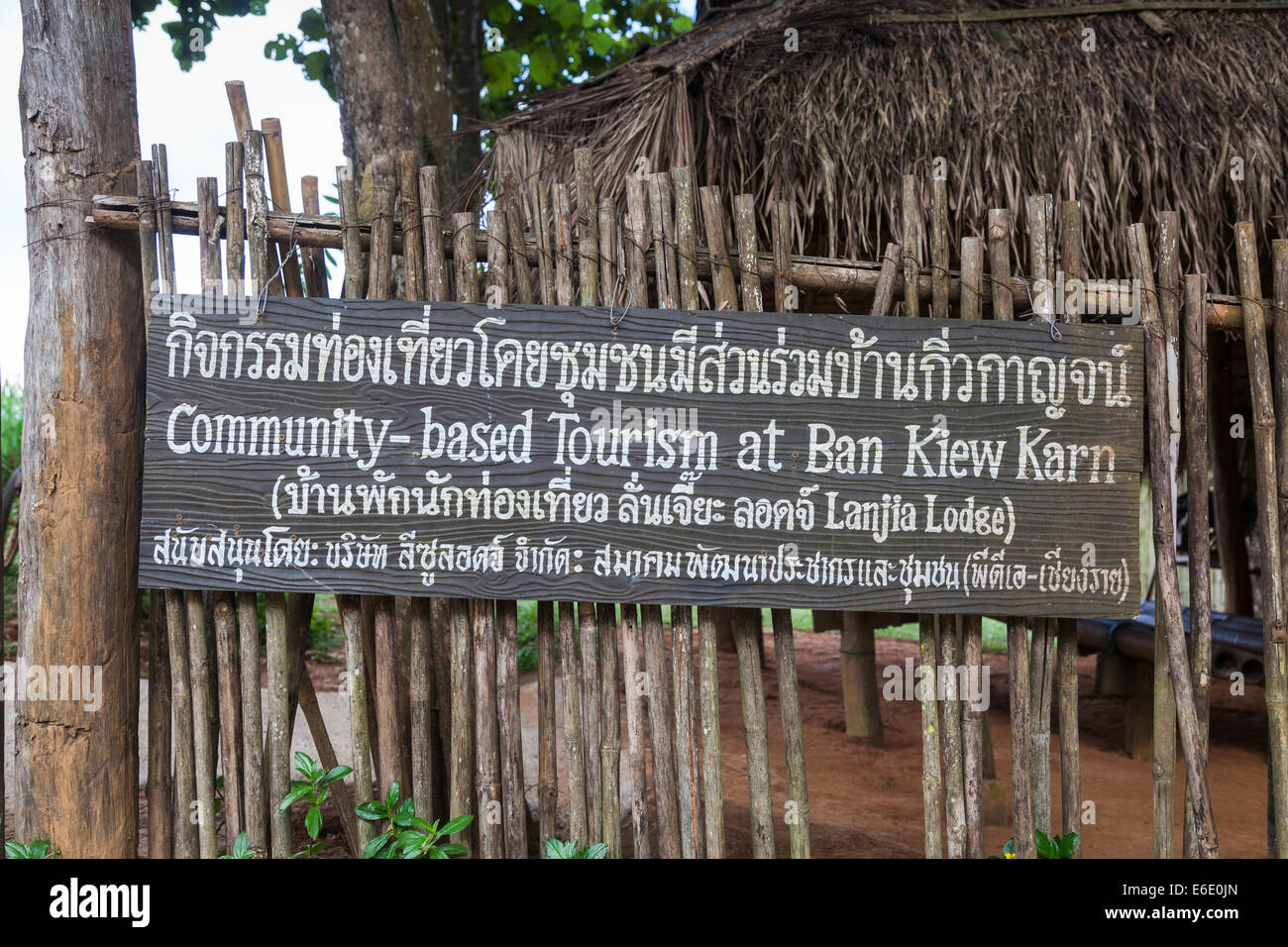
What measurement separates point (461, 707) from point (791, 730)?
37.6 inches

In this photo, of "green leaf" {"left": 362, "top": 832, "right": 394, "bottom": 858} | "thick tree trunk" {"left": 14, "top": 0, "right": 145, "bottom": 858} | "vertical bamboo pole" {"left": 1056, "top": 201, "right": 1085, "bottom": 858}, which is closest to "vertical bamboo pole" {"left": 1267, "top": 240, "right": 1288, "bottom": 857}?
"vertical bamboo pole" {"left": 1056, "top": 201, "right": 1085, "bottom": 858}

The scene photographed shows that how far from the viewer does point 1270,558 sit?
2.68 metres

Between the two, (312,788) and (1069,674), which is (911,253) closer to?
(1069,674)

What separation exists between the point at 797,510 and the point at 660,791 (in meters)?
0.91

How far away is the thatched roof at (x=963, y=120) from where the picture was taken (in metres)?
3.64

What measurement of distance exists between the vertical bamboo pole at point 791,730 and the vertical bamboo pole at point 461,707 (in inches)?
35.3

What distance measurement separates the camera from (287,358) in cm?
250

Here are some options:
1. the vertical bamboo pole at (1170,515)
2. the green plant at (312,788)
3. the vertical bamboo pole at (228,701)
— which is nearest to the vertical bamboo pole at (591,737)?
the green plant at (312,788)

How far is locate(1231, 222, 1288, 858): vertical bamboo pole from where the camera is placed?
268 cm

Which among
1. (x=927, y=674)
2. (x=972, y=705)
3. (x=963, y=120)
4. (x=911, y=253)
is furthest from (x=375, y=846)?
(x=963, y=120)

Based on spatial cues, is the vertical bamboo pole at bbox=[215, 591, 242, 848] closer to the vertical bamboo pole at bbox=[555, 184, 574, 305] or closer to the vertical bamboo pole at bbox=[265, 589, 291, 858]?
the vertical bamboo pole at bbox=[265, 589, 291, 858]

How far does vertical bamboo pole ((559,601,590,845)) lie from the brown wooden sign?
166 mm

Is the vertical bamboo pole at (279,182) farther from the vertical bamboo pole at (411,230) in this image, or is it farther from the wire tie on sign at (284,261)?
the vertical bamboo pole at (411,230)

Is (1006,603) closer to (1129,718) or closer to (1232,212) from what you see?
(1232,212)
